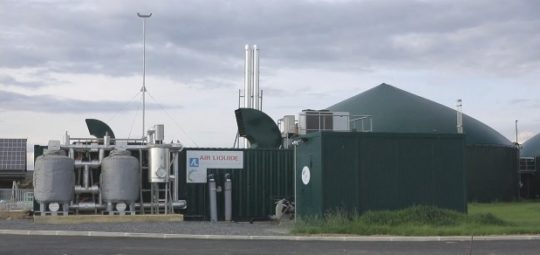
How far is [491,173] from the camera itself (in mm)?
51500

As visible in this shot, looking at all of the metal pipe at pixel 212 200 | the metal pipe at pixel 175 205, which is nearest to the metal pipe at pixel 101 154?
the metal pipe at pixel 175 205

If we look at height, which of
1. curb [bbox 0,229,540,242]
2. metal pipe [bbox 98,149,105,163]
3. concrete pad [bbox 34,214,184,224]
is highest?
metal pipe [bbox 98,149,105,163]

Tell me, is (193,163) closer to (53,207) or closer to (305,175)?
(305,175)

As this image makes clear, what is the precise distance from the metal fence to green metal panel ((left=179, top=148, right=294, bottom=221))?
6.28 m

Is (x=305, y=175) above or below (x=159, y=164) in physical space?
below

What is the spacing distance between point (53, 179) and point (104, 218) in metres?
2.32

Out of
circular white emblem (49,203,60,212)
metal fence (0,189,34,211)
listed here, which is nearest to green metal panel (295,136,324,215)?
circular white emblem (49,203,60,212)

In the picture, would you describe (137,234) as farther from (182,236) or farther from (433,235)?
(433,235)

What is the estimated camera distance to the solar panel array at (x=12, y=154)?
45.6 m

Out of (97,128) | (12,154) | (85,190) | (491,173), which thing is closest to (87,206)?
(85,190)

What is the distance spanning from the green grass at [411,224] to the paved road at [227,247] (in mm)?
1988

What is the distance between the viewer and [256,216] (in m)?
28.1

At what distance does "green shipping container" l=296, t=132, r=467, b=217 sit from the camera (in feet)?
77.5

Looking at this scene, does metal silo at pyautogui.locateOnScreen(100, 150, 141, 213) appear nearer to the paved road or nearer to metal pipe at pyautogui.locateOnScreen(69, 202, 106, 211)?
metal pipe at pyautogui.locateOnScreen(69, 202, 106, 211)
